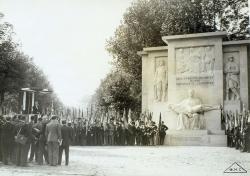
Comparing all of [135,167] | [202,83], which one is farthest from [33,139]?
[202,83]

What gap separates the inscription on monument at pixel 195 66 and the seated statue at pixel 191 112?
61 centimetres

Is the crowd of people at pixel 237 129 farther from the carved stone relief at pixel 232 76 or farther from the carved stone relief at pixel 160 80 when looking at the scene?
the carved stone relief at pixel 160 80

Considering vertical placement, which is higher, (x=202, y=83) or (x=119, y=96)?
(x=202, y=83)

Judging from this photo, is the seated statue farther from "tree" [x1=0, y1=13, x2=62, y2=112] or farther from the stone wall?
"tree" [x1=0, y1=13, x2=62, y2=112]

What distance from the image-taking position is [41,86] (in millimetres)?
13469

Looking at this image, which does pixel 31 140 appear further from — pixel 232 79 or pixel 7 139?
pixel 232 79

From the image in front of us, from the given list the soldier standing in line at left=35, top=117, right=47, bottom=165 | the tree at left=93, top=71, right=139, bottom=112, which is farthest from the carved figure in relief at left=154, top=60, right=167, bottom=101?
the soldier standing in line at left=35, top=117, right=47, bottom=165

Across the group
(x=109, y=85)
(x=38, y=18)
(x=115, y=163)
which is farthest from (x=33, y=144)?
(x=109, y=85)

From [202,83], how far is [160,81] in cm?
206

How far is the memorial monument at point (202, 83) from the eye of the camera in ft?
48.0

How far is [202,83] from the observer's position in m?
15.0

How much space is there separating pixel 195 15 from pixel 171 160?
27.6 ft

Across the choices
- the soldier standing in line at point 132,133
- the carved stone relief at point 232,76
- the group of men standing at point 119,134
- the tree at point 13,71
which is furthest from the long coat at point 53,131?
the carved stone relief at point 232,76

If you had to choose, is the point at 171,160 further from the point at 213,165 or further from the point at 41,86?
the point at 41,86
